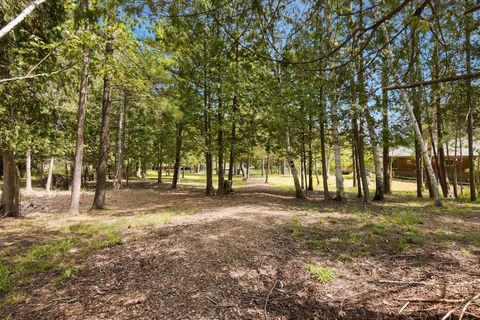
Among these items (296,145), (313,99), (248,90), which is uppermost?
(248,90)

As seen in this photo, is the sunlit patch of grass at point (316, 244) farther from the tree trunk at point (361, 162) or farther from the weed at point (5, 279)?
the tree trunk at point (361, 162)

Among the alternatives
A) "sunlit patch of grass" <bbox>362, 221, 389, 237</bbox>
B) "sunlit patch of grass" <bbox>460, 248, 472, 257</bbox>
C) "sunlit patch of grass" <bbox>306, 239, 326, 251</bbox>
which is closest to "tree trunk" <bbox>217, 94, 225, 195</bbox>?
"sunlit patch of grass" <bbox>362, 221, 389, 237</bbox>

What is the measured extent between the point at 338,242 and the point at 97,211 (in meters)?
7.99

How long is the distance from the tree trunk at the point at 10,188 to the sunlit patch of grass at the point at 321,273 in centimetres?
877

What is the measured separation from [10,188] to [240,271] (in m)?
8.08

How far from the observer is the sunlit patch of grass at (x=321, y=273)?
3.42 m

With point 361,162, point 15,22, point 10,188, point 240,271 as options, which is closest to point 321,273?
point 240,271

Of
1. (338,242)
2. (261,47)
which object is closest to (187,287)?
(338,242)

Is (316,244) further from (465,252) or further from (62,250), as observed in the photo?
Result: (62,250)

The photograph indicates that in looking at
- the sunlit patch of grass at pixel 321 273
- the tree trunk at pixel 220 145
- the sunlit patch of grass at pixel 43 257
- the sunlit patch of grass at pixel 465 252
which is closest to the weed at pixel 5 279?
the sunlit patch of grass at pixel 43 257

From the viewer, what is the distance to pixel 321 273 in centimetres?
354

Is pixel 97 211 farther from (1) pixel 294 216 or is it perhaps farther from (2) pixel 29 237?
(1) pixel 294 216

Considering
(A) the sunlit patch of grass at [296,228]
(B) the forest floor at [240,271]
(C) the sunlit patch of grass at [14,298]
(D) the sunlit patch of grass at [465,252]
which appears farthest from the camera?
(A) the sunlit patch of grass at [296,228]

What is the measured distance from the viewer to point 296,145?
1460 centimetres
